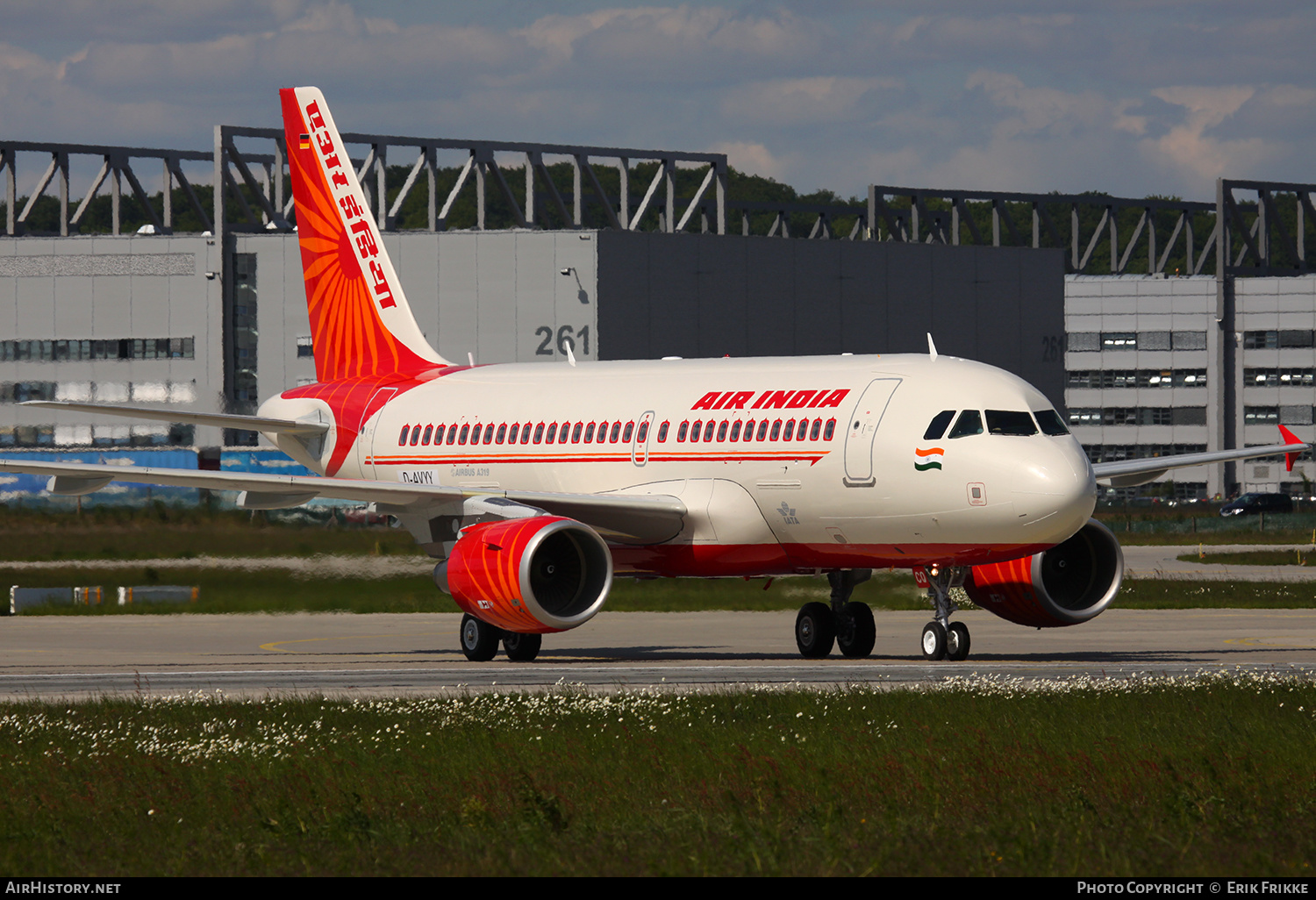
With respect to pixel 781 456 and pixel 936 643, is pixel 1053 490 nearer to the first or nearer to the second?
pixel 936 643

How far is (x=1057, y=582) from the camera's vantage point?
108 feet

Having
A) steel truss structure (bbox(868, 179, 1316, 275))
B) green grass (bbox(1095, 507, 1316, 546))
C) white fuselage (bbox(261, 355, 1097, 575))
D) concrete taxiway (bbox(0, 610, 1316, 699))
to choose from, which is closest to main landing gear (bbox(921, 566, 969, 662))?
concrete taxiway (bbox(0, 610, 1316, 699))

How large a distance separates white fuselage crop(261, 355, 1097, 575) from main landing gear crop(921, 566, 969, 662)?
1.75 ft

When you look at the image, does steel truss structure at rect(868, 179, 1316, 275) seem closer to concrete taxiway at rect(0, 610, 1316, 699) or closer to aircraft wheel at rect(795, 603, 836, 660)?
concrete taxiway at rect(0, 610, 1316, 699)

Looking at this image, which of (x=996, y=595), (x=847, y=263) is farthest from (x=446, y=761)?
(x=847, y=263)

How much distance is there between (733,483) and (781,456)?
1154 millimetres

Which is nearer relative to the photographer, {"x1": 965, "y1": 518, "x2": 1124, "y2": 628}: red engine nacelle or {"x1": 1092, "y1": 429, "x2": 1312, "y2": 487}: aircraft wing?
{"x1": 965, "y1": 518, "x2": 1124, "y2": 628}: red engine nacelle

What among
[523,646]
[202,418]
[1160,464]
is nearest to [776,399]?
[523,646]

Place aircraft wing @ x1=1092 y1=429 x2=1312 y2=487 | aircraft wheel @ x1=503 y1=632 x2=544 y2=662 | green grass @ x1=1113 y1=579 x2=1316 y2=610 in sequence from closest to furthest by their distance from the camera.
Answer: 1. aircraft wheel @ x1=503 y1=632 x2=544 y2=662
2. aircraft wing @ x1=1092 y1=429 x2=1312 y2=487
3. green grass @ x1=1113 y1=579 x2=1316 y2=610

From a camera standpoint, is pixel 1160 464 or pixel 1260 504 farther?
pixel 1260 504

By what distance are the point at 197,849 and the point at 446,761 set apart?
4.44 meters

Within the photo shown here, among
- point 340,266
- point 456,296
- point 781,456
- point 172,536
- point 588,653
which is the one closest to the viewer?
point 781,456

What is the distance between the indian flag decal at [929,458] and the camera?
29.4m

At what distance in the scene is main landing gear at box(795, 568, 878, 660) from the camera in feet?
107
